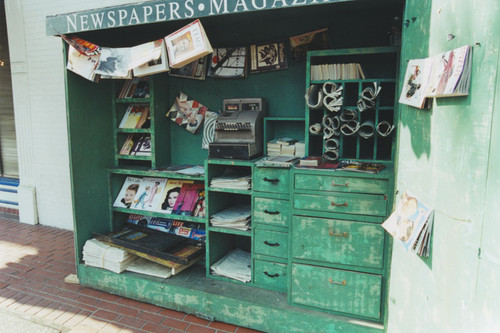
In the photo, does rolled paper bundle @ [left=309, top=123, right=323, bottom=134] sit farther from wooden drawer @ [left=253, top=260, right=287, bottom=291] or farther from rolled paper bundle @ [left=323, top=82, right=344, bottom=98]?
wooden drawer @ [left=253, top=260, right=287, bottom=291]

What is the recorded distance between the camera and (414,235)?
1.75 m

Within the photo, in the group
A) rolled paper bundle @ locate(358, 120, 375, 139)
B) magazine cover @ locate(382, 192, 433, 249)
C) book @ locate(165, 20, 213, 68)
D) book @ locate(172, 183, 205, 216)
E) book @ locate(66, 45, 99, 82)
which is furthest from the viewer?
book @ locate(172, 183, 205, 216)

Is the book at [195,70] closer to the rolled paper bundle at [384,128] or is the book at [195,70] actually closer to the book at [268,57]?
the book at [268,57]

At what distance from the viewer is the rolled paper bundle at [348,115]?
118 inches

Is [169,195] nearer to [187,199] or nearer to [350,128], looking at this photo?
[187,199]

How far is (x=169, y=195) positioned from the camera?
12.7 ft

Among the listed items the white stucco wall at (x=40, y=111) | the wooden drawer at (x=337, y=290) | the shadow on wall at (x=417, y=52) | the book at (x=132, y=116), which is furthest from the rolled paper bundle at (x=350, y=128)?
the white stucco wall at (x=40, y=111)

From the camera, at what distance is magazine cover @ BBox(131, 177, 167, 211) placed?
12.7 feet

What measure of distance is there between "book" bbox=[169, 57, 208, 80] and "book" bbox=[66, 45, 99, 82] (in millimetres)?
909

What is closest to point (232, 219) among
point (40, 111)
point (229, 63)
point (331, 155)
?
point (331, 155)

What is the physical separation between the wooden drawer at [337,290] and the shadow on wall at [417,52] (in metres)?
1.23

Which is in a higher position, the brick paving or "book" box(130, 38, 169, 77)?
"book" box(130, 38, 169, 77)

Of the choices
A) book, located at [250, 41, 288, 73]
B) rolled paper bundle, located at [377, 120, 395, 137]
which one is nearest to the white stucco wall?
book, located at [250, 41, 288, 73]

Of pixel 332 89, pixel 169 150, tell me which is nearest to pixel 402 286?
pixel 332 89
